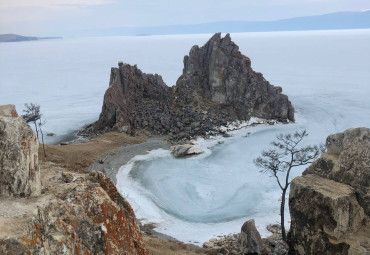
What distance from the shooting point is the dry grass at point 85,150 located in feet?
160

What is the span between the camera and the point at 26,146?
12984mm

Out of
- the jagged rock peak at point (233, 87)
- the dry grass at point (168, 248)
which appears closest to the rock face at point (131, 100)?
the jagged rock peak at point (233, 87)

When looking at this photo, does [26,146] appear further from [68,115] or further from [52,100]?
[52,100]

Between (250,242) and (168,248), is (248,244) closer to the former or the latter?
(250,242)

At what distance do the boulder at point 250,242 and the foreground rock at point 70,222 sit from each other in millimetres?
14448

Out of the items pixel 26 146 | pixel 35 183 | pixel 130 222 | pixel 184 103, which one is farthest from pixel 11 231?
pixel 184 103

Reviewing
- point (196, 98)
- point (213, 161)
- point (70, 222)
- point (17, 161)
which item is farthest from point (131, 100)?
point (70, 222)

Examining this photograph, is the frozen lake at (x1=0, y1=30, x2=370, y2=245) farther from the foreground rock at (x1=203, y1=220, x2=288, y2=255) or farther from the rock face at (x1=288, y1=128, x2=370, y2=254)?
the rock face at (x1=288, y1=128, x2=370, y2=254)

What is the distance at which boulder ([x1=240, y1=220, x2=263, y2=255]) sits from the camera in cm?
2672

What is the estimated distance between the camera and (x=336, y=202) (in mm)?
20828

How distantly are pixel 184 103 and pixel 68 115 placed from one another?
3121cm

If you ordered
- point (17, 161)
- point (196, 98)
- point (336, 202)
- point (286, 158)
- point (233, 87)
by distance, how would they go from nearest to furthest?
point (17, 161) < point (336, 202) < point (286, 158) < point (196, 98) < point (233, 87)

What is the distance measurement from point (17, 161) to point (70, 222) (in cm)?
297

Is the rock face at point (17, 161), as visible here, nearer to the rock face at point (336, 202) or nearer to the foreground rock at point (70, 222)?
the foreground rock at point (70, 222)
